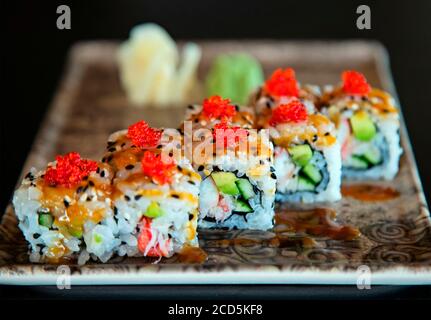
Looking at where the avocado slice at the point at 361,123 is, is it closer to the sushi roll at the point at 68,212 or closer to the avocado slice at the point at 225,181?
the avocado slice at the point at 225,181

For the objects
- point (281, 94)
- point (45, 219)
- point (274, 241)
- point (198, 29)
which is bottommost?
point (274, 241)

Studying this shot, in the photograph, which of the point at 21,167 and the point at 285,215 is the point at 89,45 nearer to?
the point at 21,167

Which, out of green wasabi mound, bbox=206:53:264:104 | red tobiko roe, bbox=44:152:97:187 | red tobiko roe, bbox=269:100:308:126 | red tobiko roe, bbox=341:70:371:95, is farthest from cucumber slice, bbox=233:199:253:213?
green wasabi mound, bbox=206:53:264:104

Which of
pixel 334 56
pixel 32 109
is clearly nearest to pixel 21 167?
pixel 32 109

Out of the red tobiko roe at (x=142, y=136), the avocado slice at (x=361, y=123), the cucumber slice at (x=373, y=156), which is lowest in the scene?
the cucumber slice at (x=373, y=156)

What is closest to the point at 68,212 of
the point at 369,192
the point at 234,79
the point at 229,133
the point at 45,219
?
the point at 45,219

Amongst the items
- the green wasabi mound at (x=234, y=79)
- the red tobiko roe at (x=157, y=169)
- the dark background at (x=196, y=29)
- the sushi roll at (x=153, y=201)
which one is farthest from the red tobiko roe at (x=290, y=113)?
the dark background at (x=196, y=29)

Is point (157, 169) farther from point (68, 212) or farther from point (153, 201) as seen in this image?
point (68, 212)
